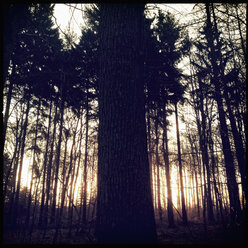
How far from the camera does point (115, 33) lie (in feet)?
7.14

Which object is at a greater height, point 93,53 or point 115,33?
point 93,53

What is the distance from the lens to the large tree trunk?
65.2 inches

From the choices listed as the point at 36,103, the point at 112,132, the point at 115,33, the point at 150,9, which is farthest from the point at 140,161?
the point at 36,103

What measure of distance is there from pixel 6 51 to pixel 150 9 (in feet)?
8.32

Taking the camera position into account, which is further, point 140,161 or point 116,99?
point 116,99

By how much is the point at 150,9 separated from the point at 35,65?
8219 mm

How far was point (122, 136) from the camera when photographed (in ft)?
6.12

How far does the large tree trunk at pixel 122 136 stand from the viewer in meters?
1.66

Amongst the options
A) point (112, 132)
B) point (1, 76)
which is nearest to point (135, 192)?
point (112, 132)

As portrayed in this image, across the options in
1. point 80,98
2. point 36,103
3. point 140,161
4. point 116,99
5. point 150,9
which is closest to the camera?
point 140,161

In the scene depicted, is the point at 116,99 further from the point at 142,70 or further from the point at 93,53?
the point at 93,53

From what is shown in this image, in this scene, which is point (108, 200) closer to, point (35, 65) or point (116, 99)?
point (116, 99)

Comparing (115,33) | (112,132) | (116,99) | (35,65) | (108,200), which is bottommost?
(108,200)

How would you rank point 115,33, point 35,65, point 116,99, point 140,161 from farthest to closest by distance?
point 35,65 → point 115,33 → point 116,99 → point 140,161
